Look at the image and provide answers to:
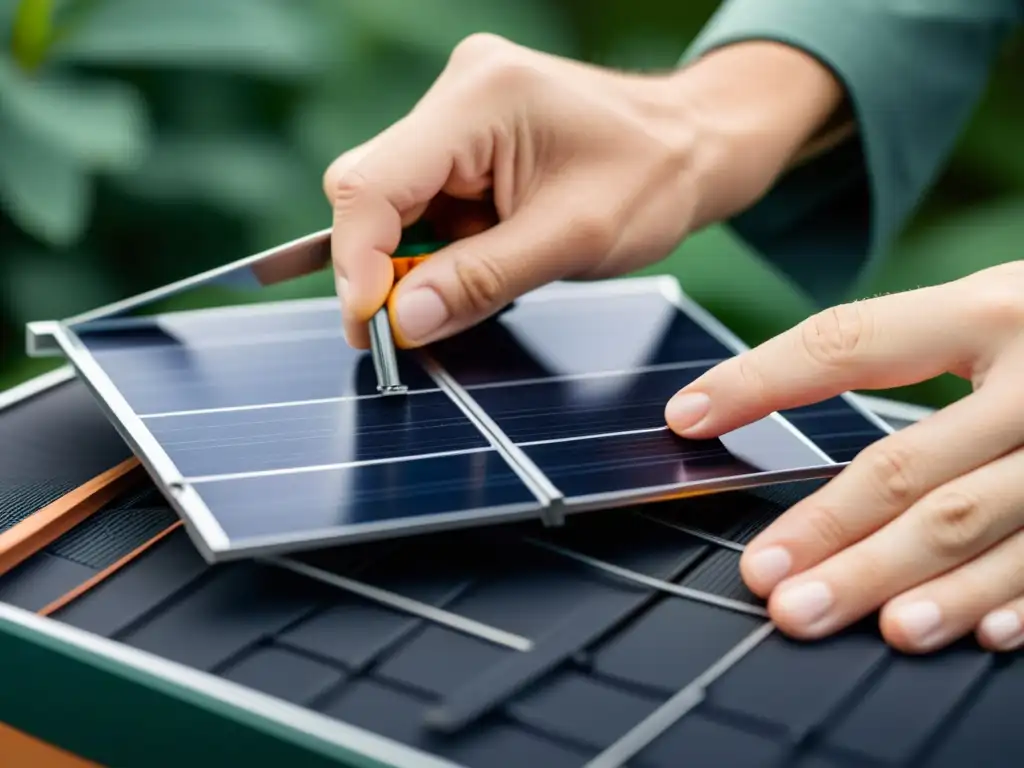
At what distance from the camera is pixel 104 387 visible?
129 cm

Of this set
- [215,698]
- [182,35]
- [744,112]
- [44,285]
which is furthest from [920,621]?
[44,285]

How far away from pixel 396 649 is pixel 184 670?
0.17m

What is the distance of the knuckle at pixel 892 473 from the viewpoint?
1107 mm

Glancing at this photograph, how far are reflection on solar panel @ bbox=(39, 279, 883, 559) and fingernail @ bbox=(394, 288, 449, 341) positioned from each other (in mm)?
48

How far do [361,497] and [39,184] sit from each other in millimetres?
1289

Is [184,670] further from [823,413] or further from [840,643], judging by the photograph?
[823,413]

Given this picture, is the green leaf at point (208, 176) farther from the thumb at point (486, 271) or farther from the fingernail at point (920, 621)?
the fingernail at point (920, 621)

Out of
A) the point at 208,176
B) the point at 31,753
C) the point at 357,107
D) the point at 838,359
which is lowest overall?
the point at 31,753

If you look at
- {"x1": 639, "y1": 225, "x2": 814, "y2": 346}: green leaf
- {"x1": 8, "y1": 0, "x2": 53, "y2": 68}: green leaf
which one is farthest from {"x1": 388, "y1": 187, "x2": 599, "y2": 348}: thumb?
{"x1": 8, "y1": 0, "x2": 53, "y2": 68}: green leaf

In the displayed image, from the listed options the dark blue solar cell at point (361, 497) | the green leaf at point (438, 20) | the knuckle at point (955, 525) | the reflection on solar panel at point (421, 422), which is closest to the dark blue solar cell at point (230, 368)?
the reflection on solar panel at point (421, 422)

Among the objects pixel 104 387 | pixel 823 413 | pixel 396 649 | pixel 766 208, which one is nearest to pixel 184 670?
pixel 396 649

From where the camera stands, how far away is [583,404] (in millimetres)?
1353

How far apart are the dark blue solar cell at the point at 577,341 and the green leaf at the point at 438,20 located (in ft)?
4.01

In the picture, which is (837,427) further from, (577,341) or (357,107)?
(357,107)
